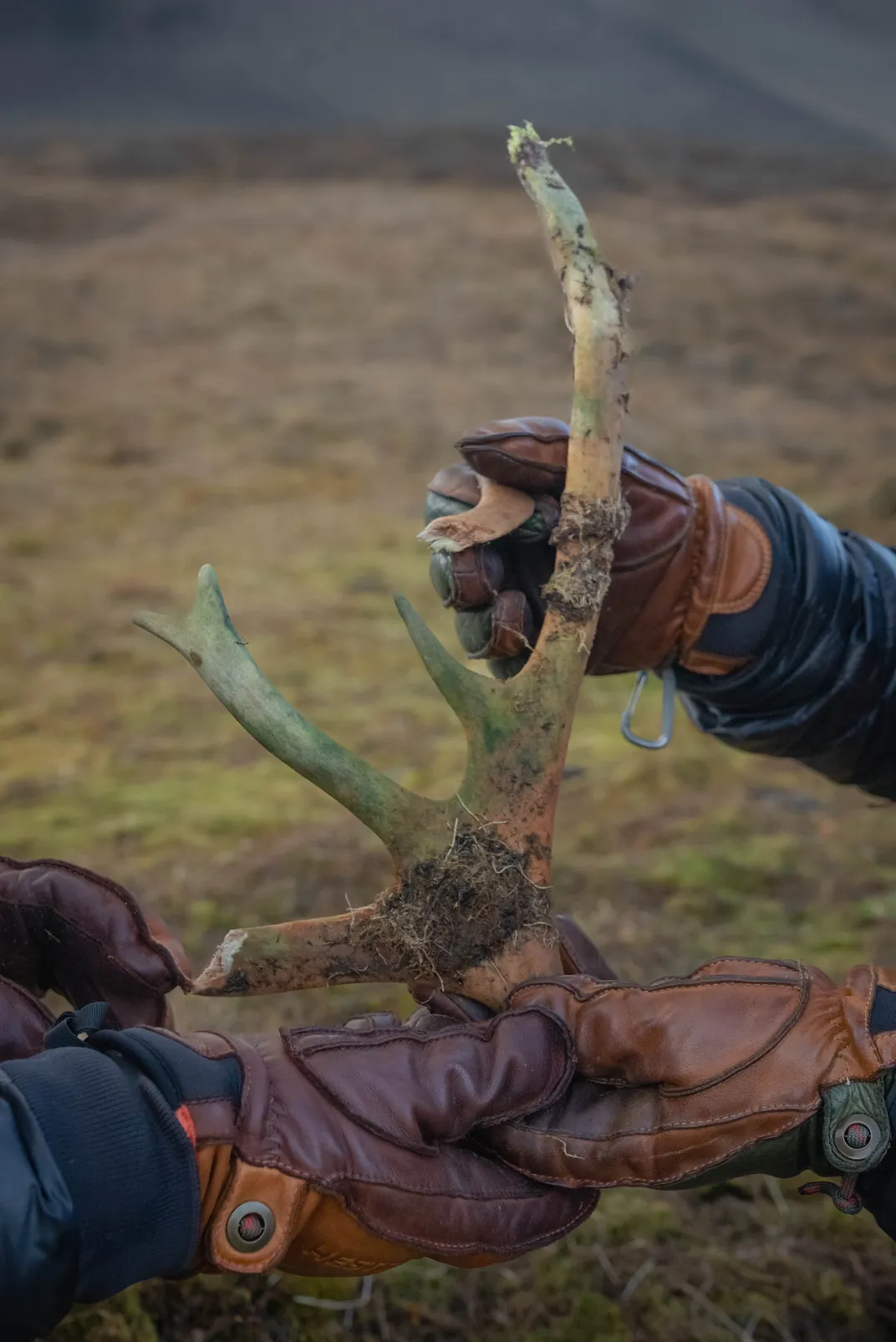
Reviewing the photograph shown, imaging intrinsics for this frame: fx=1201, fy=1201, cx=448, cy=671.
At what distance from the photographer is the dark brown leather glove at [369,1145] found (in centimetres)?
105

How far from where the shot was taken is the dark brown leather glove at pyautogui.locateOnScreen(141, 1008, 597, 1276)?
3.45 ft

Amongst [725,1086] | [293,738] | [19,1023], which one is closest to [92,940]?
[19,1023]

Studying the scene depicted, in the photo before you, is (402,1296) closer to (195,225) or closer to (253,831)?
(253,831)

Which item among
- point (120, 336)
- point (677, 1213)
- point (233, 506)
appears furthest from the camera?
point (120, 336)

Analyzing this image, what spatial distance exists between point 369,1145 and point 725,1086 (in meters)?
0.34

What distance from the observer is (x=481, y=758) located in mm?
1395

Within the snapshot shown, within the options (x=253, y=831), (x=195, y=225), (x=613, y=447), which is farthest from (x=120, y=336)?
(x=613, y=447)

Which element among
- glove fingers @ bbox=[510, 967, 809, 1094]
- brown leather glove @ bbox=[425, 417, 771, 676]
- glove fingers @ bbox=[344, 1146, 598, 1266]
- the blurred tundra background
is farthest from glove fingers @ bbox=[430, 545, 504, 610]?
the blurred tundra background

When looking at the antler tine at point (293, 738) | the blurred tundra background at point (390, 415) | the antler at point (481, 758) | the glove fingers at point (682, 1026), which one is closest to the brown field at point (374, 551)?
the blurred tundra background at point (390, 415)

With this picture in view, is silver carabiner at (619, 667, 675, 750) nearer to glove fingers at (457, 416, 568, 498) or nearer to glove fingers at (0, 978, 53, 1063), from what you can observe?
glove fingers at (457, 416, 568, 498)

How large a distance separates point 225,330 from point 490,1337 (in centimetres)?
498

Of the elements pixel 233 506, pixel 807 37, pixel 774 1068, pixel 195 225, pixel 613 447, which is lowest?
pixel 233 506

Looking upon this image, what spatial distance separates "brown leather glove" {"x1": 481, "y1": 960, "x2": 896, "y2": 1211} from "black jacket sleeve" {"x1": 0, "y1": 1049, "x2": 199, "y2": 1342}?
320 mm

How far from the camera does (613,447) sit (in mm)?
1483
